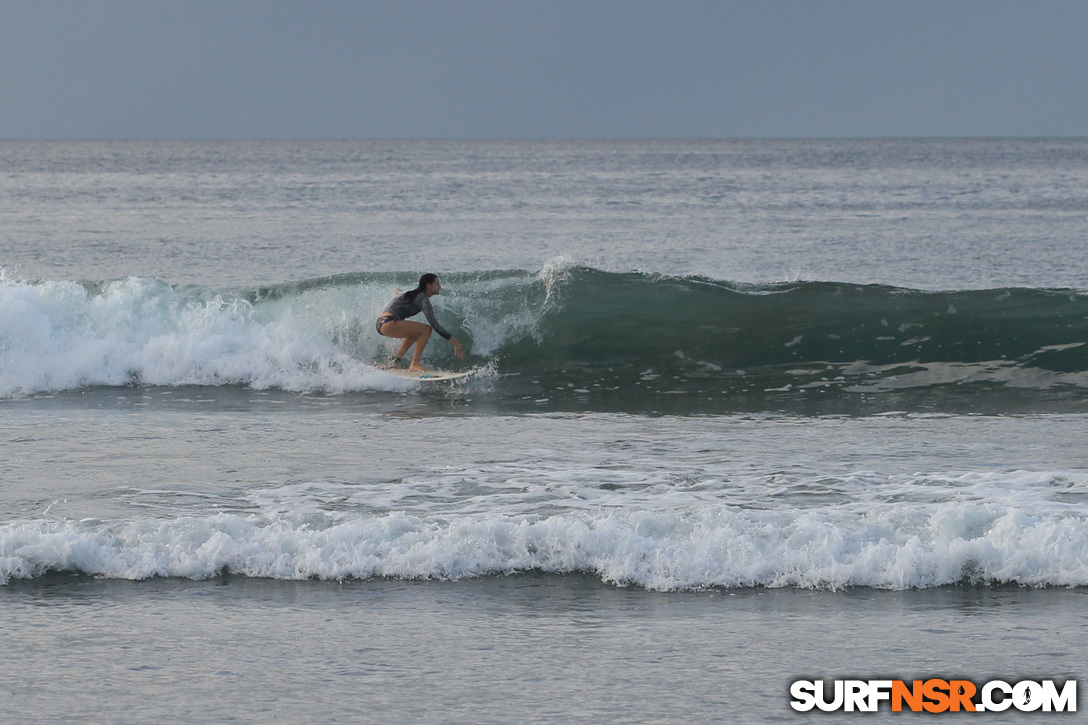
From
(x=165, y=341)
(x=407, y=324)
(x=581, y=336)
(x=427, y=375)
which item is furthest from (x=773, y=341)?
(x=165, y=341)

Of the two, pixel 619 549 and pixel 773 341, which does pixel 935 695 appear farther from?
pixel 773 341

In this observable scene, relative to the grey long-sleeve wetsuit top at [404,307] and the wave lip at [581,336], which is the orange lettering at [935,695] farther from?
the grey long-sleeve wetsuit top at [404,307]

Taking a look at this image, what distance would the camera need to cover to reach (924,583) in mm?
6973

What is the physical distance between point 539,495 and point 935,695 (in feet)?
13.3

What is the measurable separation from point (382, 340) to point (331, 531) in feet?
30.9

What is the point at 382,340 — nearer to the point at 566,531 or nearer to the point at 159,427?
the point at 159,427

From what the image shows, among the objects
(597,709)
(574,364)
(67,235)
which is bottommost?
(597,709)

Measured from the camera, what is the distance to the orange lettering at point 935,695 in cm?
520

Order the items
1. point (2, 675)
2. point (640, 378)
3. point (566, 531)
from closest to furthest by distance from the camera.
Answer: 1. point (2, 675)
2. point (566, 531)
3. point (640, 378)

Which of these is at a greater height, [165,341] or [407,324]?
[407,324]

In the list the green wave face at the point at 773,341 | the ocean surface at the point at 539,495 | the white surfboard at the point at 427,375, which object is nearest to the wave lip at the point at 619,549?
the ocean surface at the point at 539,495

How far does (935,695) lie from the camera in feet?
17.4

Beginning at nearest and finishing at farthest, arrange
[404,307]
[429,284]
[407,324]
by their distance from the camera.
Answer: [429,284]
[404,307]
[407,324]

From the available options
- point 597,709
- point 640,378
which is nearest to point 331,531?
point 597,709
